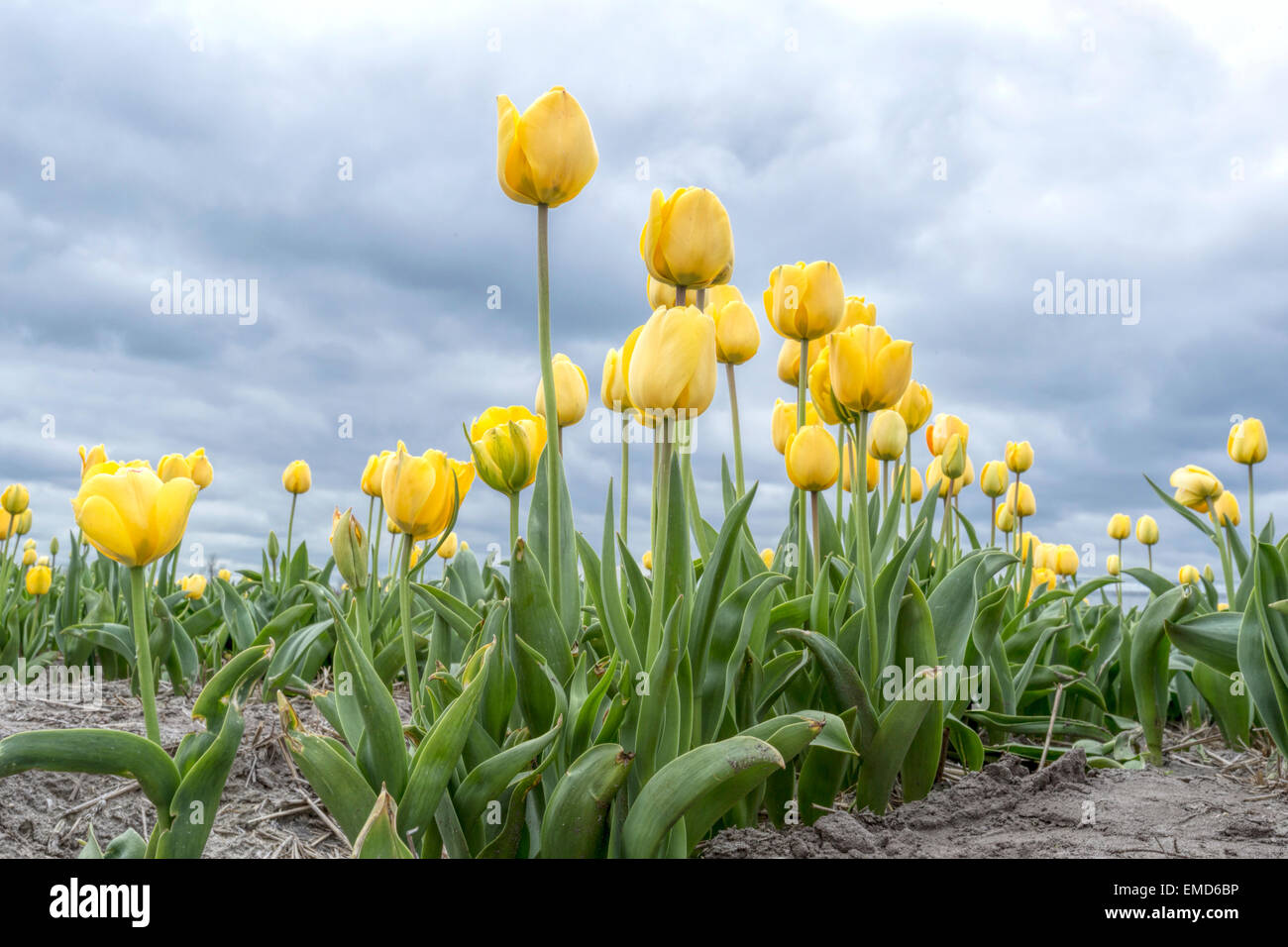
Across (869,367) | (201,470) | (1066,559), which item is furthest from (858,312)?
(1066,559)

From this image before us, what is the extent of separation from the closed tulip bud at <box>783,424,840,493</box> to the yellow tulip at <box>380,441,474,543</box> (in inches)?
32.1

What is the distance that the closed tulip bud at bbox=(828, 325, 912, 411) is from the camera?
211 centimetres

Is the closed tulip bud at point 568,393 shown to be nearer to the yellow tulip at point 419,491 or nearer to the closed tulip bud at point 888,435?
the yellow tulip at point 419,491

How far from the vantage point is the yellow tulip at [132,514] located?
145cm

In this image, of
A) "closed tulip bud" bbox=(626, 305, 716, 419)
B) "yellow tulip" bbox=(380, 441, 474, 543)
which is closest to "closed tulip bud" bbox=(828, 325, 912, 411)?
"closed tulip bud" bbox=(626, 305, 716, 419)

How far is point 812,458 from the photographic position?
2195 millimetres

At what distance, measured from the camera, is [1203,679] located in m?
3.29

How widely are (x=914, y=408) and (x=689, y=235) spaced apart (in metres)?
1.55

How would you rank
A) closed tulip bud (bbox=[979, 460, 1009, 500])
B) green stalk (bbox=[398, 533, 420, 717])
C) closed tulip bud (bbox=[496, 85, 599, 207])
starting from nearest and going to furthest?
closed tulip bud (bbox=[496, 85, 599, 207])
green stalk (bbox=[398, 533, 420, 717])
closed tulip bud (bbox=[979, 460, 1009, 500])

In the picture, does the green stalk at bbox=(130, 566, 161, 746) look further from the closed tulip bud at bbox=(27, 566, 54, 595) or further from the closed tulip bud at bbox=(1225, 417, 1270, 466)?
the closed tulip bud at bbox=(27, 566, 54, 595)

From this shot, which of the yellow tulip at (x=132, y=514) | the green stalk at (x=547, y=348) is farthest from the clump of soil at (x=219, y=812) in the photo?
the green stalk at (x=547, y=348)
